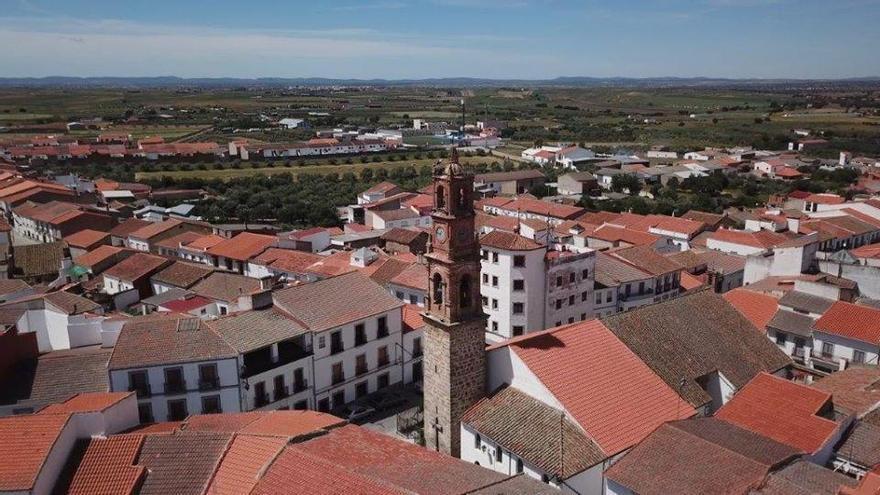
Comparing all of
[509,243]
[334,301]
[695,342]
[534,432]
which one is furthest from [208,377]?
[695,342]

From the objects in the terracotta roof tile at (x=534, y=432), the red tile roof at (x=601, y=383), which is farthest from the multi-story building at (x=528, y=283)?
the terracotta roof tile at (x=534, y=432)

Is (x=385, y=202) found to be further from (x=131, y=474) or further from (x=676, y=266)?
(x=131, y=474)

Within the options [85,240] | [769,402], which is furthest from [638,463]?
[85,240]

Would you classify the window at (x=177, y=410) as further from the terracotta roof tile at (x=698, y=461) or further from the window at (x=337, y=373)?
the terracotta roof tile at (x=698, y=461)

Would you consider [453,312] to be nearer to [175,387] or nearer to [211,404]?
[211,404]

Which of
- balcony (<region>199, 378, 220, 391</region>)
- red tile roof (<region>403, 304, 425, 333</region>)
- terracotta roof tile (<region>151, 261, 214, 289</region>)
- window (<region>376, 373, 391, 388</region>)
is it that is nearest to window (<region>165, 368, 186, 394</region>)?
balcony (<region>199, 378, 220, 391</region>)
